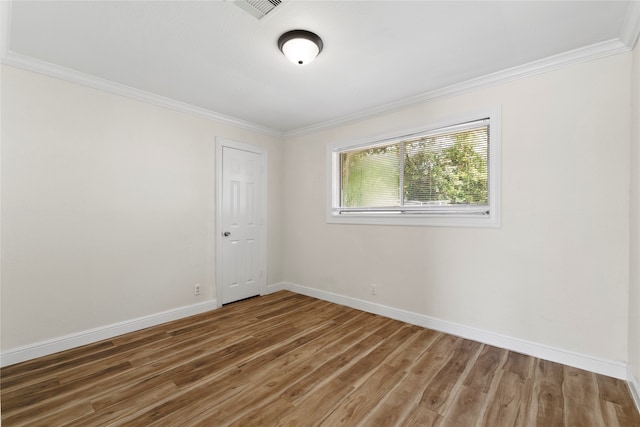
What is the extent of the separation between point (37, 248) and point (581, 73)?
4851 mm

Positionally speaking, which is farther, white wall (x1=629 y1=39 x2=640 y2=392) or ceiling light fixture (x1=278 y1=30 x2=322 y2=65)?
ceiling light fixture (x1=278 y1=30 x2=322 y2=65)

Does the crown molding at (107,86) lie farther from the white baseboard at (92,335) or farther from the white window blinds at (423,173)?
the white baseboard at (92,335)

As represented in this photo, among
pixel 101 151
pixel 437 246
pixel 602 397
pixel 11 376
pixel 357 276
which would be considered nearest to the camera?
pixel 602 397

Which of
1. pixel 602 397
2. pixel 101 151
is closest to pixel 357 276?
pixel 602 397

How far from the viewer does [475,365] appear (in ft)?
7.76

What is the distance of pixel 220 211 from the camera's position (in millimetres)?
3830

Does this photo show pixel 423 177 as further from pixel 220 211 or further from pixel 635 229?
pixel 220 211

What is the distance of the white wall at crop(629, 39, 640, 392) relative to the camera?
1908mm

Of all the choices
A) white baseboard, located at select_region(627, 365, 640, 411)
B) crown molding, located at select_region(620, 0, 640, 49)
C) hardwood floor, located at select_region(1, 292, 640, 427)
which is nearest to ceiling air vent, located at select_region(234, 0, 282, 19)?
crown molding, located at select_region(620, 0, 640, 49)

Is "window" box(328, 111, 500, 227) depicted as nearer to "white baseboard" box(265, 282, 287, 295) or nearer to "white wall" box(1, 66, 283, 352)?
"white baseboard" box(265, 282, 287, 295)

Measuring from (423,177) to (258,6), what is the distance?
2346 millimetres

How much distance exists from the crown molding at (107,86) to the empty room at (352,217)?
0.07 feet

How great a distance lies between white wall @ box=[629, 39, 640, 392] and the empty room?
29mm

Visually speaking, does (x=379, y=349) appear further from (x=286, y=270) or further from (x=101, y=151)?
(x=101, y=151)
